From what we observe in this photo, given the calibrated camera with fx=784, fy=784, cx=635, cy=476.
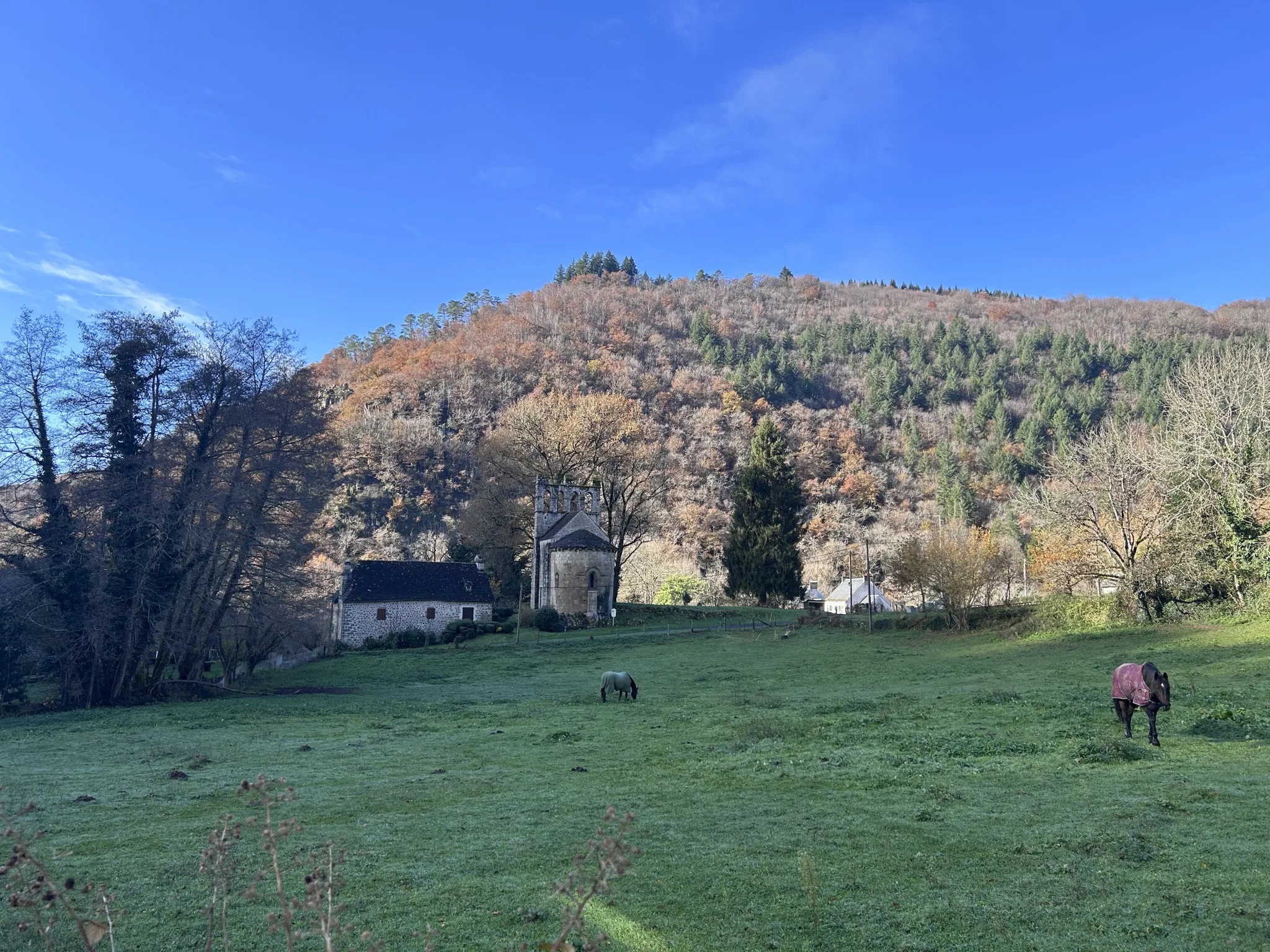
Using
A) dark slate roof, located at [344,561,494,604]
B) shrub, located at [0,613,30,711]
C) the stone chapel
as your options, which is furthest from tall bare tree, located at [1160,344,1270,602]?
shrub, located at [0,613,30,711]

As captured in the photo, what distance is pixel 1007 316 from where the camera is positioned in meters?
143

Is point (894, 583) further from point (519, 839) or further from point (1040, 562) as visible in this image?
point (519, 839)

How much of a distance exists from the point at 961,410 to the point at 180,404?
103909 millimetres

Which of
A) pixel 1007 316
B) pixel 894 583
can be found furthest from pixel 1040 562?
pixel 1007 316

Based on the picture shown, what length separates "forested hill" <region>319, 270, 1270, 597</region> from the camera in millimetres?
Result: 88312

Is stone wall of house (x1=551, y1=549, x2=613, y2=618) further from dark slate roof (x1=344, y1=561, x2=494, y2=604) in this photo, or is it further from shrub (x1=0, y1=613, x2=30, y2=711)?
shrub (x1=0, y1=613, x2=30, y2=711)

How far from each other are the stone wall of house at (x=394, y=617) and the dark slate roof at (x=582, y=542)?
6.59 metres

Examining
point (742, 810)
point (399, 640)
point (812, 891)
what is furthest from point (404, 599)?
point (812, 891)

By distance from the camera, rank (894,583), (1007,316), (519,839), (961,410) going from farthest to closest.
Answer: (1007,316)
(961,410)
(894,583)
(519,839)

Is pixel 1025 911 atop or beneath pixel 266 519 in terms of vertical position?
beneath

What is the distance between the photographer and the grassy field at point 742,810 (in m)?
Answer: 6.18

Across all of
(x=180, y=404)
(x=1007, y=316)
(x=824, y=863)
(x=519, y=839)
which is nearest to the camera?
(x=824, y=863)

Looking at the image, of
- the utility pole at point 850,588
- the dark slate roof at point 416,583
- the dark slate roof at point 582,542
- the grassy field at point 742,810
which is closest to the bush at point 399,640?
the dark slate roof at point 416,583

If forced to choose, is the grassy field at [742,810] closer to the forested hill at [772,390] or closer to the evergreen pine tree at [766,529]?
the evergreen pine tree at [766,529]
